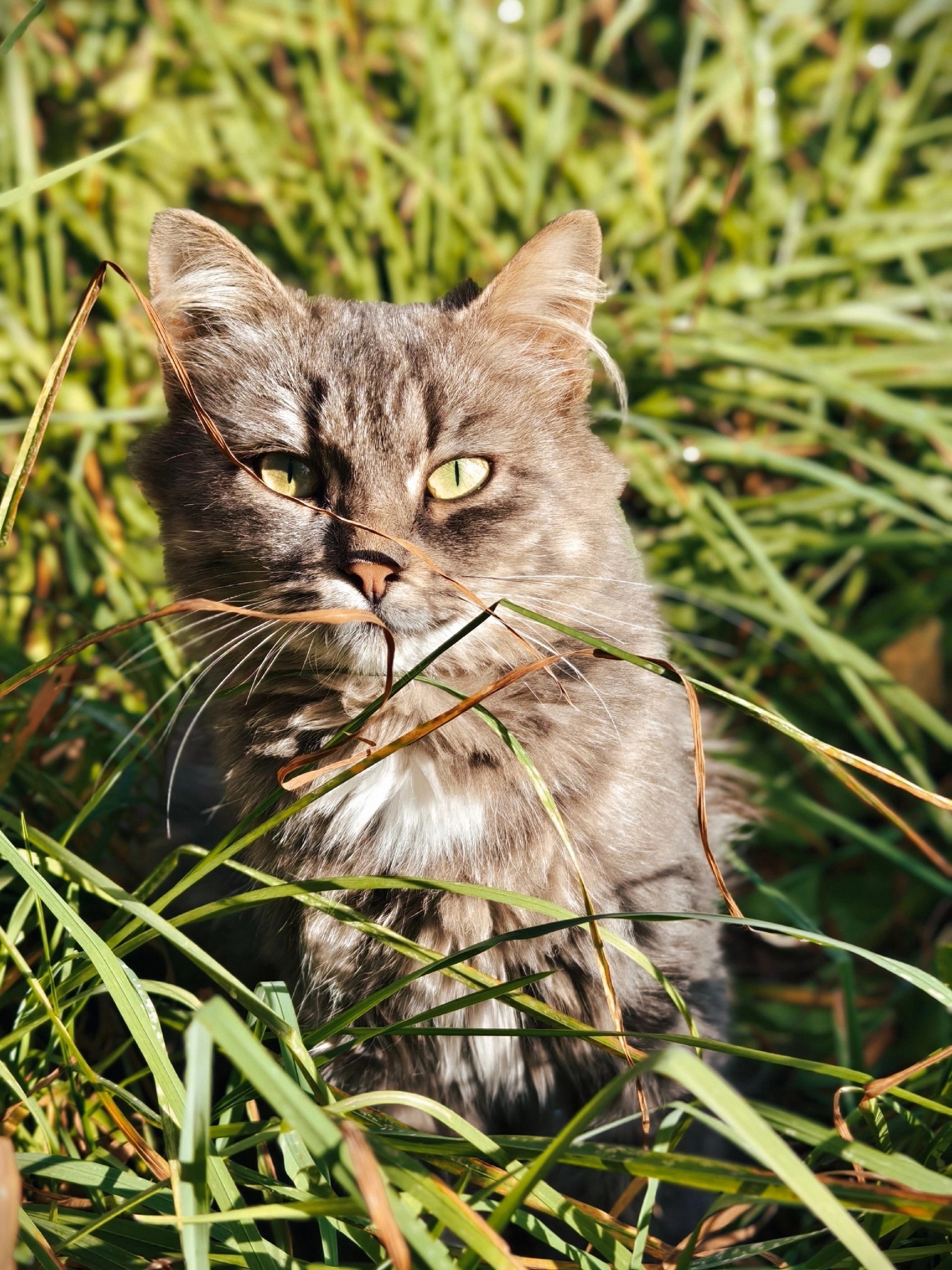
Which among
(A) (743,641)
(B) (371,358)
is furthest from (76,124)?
(A) (743,641)

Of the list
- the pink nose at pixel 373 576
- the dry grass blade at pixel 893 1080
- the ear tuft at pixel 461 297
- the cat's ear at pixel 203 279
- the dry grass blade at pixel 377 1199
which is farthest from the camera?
the ear tuft at pixel 461 297

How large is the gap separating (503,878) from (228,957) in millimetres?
544

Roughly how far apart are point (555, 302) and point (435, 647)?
0.60 metres

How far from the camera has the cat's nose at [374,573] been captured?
139 centimetres

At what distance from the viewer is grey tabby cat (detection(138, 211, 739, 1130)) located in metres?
1.50

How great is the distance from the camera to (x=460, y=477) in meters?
1.57

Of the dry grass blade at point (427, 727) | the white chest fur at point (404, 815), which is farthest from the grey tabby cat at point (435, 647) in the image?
the dry grass blade at point (427, 727)

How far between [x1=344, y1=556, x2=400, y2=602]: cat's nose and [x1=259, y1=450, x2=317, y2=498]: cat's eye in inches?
8.1

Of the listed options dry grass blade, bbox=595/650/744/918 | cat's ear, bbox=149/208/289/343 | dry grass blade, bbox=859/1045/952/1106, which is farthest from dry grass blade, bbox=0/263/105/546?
dry grass blade, bbox=859/1045/952/1106

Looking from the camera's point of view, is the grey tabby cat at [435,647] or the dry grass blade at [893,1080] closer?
the dry grass blade at [893,1080]

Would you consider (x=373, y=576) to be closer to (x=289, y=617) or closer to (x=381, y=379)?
(x=289, y=617)

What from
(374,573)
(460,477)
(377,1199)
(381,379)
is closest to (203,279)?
(381,379)

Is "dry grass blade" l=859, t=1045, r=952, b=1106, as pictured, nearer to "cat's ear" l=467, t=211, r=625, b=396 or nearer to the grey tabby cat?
the grey tabby cat

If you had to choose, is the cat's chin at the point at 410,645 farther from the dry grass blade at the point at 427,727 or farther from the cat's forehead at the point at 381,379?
the cat's forehead at the point at 381,379
